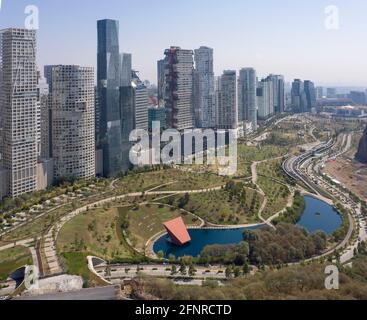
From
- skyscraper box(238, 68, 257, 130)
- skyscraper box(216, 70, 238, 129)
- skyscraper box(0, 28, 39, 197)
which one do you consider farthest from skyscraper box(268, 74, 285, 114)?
skyscraper box(0, 28, 39, 197)

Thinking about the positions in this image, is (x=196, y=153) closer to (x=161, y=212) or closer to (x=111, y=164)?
(x=111, y=164)

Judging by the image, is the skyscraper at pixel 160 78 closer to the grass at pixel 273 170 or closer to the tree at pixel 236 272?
the grass at pixel 273 170

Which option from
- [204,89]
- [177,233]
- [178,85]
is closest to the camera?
[177,233]

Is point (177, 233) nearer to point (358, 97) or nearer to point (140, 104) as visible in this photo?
point (140, 104)

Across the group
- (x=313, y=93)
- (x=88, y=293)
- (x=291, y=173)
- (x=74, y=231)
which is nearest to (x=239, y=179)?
(x=291, y=173)

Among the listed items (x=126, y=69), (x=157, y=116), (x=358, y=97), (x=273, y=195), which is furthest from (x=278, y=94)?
(x=273, y=195)
